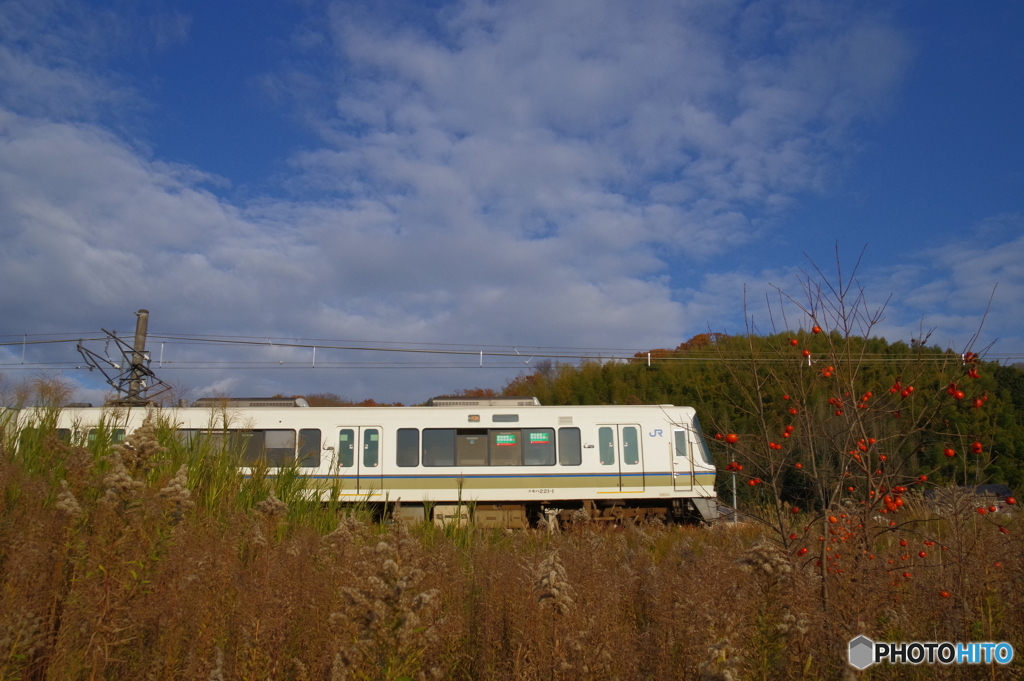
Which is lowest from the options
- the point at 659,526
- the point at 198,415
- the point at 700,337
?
the point at 659,526

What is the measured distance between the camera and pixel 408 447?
14.4m

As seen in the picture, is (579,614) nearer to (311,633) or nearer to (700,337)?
(311,633)

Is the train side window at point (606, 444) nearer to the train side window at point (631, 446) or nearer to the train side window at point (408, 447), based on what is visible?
the train side window at point (631, 446)

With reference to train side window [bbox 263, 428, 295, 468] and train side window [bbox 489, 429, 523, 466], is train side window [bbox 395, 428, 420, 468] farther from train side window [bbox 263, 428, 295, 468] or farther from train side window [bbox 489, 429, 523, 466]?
train side window [bbox 263, 428, 295, 468]

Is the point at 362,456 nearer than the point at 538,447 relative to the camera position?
Yes

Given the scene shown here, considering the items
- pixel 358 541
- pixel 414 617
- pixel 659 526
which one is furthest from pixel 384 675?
pixel 659 526

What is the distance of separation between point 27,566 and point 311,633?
1.40 metres

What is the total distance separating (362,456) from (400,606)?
39.6 feet

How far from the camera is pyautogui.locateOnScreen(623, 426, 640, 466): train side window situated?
46.8 feet

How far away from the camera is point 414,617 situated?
2602 millimetres

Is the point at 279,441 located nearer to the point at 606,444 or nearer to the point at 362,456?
the point at 362,456

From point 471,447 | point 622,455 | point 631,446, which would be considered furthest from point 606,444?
point 471,447

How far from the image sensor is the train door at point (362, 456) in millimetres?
14156

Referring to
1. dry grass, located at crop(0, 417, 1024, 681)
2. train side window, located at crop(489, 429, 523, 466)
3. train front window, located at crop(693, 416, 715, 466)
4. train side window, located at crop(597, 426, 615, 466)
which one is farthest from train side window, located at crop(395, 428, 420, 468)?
dry grass, located at crop(0, 417, 1024, 681)
